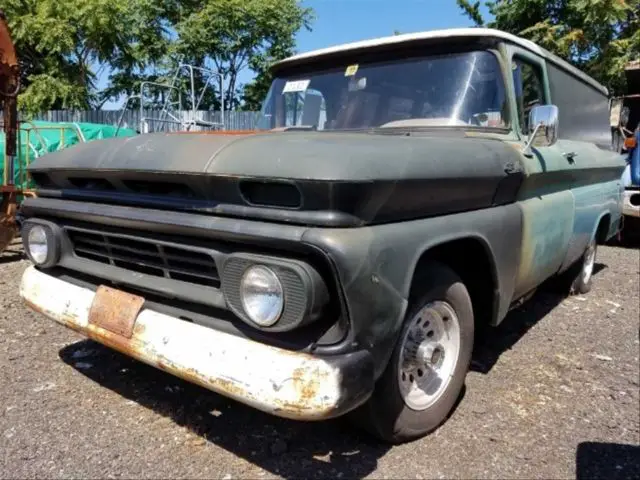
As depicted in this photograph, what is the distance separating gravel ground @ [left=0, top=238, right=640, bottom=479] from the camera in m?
2.39

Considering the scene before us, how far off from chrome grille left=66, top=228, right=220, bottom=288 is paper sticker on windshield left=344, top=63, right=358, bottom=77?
172cm

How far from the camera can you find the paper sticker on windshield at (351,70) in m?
3.45

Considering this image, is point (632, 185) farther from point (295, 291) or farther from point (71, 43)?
point (71, 43)

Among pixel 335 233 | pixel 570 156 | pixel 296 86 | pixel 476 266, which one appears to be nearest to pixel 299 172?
pixel 335 233

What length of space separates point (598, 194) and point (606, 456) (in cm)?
262

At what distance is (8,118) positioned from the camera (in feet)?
19.8

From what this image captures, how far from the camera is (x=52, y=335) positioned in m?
3.92

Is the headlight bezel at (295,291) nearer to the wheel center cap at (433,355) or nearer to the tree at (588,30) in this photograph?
the wheel center cap at (433,355)

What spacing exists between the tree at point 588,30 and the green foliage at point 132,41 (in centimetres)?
875

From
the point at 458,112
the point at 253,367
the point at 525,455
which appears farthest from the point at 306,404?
the point at 458,112

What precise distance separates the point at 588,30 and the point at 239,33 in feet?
36.5

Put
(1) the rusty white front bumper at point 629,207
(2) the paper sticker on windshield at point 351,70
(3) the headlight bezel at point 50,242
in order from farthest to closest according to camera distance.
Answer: (1) the rusty white front bumper at point 629,207 < (2) the paper sticker on windshield at point 351,70 < (3) the headlight bezel at point 50,242

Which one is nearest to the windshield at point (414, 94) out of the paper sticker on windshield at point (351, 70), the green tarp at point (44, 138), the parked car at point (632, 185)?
the paper sticker on windshield at point (351, 70)

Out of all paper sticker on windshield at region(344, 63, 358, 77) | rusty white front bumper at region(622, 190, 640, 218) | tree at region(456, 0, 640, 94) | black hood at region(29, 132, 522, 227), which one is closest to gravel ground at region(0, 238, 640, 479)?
black hood at region(29, 132, 522, 227)
